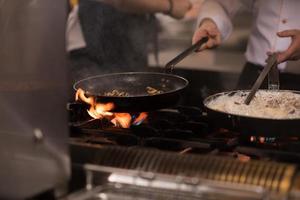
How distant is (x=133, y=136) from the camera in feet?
5.84

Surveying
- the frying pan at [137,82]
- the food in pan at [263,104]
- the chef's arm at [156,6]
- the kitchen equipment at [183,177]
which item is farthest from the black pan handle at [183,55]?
the chef's arm at [156,6]

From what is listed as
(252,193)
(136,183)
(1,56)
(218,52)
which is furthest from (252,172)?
(218,52)

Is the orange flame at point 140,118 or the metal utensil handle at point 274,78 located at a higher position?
the metal utensil handle at point 274,78

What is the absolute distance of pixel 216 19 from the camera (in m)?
2.75

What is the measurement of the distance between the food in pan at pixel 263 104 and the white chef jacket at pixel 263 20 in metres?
0.70

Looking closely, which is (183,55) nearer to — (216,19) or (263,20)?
(216,19)

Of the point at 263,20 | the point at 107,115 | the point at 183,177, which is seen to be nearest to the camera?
the point at 183,177

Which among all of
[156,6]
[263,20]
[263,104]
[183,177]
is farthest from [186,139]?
[156,6]

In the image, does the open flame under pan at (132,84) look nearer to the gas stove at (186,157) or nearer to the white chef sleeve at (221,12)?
the gas stove at (186,157)

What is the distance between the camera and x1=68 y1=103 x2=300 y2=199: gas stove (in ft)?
4.33

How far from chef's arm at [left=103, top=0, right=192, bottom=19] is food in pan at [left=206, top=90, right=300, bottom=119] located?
1.65 m

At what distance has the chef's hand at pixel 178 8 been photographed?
3.70 metres

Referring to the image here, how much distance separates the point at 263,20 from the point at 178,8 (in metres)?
0.98

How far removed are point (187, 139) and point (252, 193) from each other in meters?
0.59
